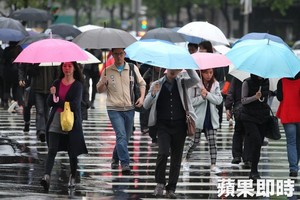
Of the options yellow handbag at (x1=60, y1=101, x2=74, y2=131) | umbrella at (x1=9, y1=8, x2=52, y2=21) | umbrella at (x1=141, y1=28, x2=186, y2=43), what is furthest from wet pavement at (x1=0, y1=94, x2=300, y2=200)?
umbrella at (x1=9, y1=8, x2=52, y2=21)

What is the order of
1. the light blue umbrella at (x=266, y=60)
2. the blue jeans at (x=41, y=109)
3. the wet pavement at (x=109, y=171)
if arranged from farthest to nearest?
the blue jeans at (x=41, y=109) < the light blue umbrella at (x=266, y=60) < the wet pavement at (x=109, y=171)

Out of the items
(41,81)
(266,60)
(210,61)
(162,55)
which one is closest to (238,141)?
(210,61)

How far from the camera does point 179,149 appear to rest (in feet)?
42.5

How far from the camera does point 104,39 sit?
1568 cm

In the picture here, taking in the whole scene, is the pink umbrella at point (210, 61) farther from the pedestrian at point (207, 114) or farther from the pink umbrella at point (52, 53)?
the pink umbrella at point (52, 53)

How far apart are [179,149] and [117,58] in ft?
8.61

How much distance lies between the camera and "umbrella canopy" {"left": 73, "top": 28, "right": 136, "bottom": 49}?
1543 centimetres

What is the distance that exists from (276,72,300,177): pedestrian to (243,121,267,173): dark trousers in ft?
1.53

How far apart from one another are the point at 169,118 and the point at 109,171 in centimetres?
275

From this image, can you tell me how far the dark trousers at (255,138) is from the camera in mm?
14578

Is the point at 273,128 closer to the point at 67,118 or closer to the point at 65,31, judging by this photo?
the point at 67,118

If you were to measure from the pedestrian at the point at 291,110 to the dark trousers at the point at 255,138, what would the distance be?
46 centimetres

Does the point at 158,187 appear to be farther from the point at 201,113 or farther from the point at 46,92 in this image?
the point at 46,92

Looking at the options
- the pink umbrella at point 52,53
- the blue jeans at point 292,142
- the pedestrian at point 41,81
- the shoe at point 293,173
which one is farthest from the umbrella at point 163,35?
the pink umbrella at point 52,53
